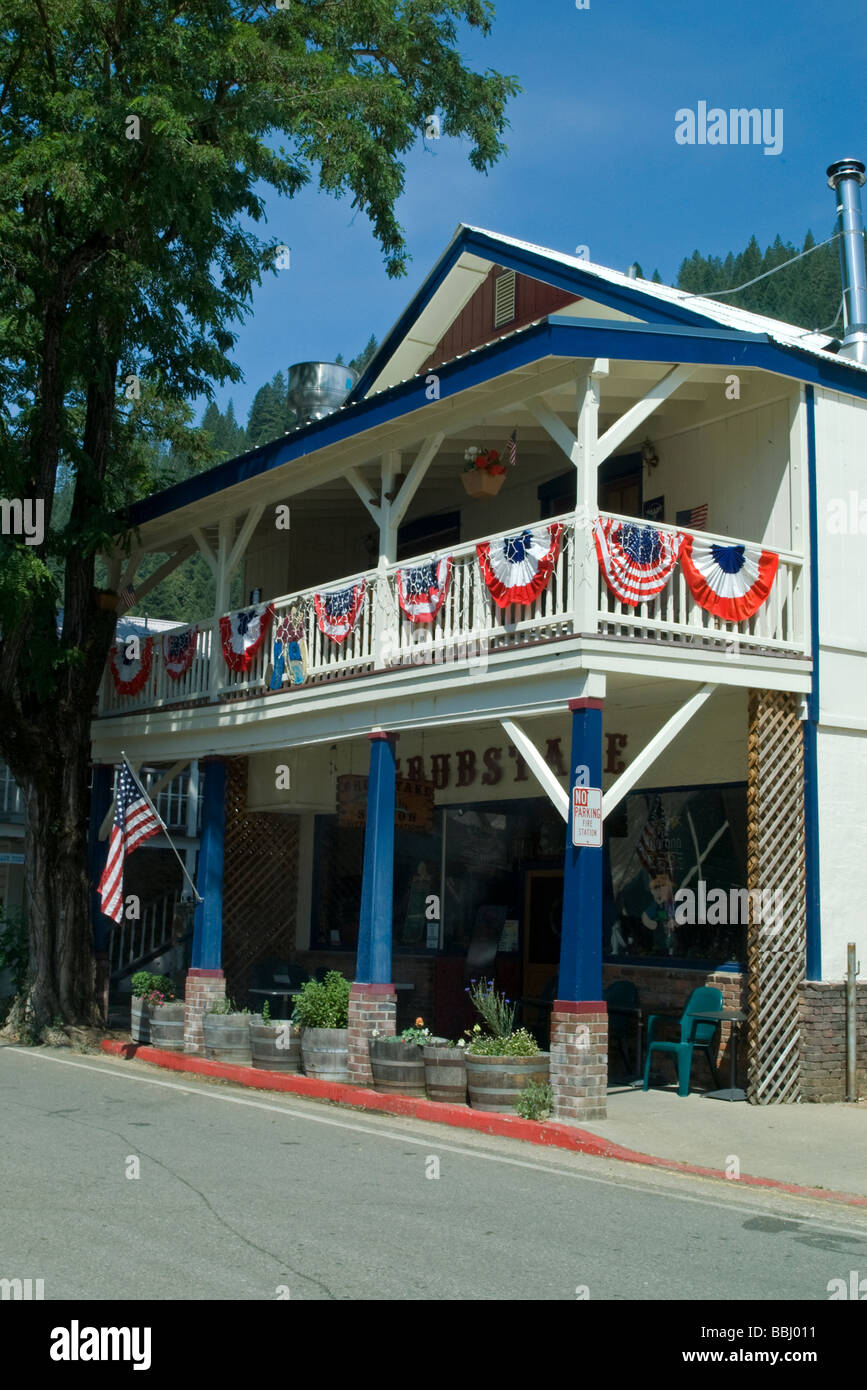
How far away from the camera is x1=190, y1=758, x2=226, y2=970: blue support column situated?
55.7 ft

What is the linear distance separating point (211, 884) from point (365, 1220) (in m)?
9.73

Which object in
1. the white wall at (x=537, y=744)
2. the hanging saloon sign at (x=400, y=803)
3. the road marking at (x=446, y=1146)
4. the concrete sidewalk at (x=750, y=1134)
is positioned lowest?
the road marking at (x=446, y=1146)

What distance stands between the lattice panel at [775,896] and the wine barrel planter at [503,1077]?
2118 mm

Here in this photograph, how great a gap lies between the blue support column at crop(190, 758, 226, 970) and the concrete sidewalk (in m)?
5.83

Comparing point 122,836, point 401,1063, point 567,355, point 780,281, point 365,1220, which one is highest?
point 780,281

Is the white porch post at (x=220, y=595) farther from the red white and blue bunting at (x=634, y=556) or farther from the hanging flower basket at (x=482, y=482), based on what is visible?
the red white and blue bunting at (x=634, y=556)

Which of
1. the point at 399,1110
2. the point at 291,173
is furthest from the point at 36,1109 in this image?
the point at 291,173

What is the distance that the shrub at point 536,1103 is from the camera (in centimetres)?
1147

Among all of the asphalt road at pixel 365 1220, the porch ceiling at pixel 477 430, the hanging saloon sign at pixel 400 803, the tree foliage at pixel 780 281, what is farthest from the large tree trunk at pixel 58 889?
the tree foliage at pixel 780 281

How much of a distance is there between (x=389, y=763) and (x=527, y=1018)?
165 inches

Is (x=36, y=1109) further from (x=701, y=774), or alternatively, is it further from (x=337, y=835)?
(x=337, y=835)

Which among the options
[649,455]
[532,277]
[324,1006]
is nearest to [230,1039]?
[324,1006]

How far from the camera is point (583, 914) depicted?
11641mm

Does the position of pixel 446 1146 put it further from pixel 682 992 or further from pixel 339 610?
pixel 339 610
